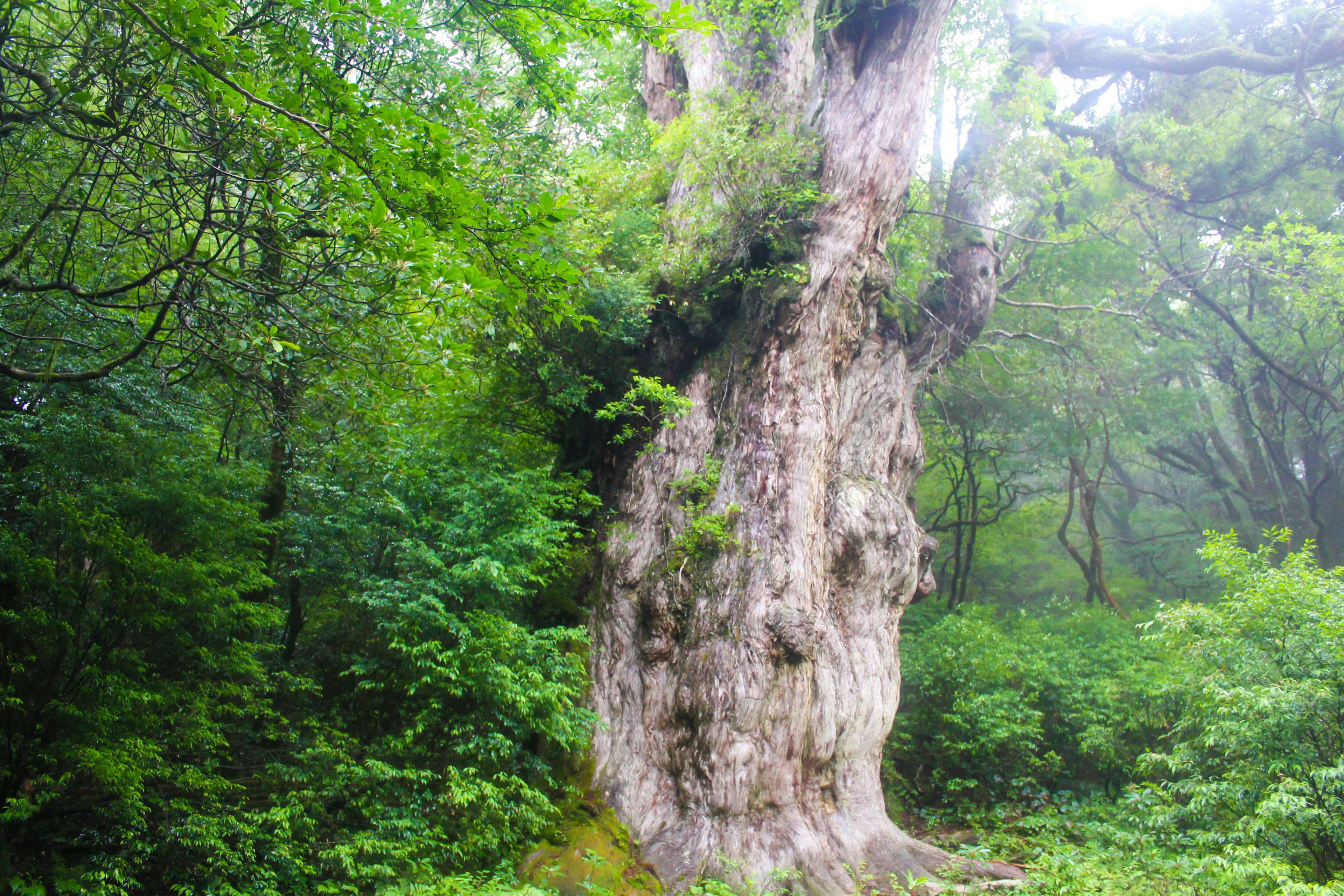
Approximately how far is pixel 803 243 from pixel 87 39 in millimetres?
6433

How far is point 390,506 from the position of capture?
19.7ft

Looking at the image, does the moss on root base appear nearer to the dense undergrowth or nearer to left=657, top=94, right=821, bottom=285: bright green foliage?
the dense undergrowth

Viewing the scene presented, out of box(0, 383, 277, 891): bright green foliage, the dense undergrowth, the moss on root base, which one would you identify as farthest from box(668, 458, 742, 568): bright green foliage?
box(0, 383, 277, 891): bright green foliage

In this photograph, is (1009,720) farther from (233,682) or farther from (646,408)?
(233,682)

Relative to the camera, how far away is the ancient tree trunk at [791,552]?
594 cm

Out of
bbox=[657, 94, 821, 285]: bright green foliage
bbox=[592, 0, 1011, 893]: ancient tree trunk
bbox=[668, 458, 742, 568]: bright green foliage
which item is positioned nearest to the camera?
bbox=[592, 0, 1011, 893]: ancient tree trunk

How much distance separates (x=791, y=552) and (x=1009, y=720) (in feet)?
15.1

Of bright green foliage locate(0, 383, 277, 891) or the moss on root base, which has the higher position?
bright green foliage locate(0, 383, 277, 891)

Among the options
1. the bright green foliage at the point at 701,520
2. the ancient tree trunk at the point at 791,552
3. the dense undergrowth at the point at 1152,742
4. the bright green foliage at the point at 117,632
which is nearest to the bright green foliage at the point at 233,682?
the bright green foliage at the point at 117,632

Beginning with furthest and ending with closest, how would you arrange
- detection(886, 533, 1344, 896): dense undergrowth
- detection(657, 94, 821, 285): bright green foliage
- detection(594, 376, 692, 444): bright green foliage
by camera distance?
detection(657, 94, 821, 285): bright green foliage < detection(594, 376, 692, 444): bright green foliage < detection(886, 533, 1344, 896): dense undergrowth

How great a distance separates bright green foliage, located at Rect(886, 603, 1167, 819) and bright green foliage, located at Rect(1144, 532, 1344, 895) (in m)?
2.75

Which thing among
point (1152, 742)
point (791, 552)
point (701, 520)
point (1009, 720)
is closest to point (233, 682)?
point (701, 520)

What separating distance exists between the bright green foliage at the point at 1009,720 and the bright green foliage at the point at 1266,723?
2746 millimetres

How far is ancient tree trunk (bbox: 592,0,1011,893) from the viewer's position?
234 inches
